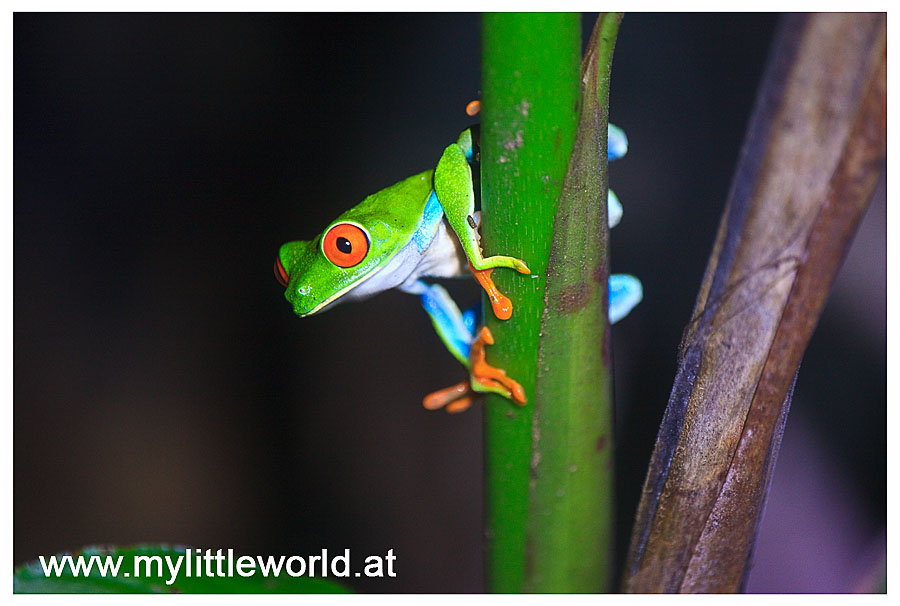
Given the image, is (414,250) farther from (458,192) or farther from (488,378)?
(488,378)

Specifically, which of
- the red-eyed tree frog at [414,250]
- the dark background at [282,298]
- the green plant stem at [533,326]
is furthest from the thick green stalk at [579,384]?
the dark background at [282,298]

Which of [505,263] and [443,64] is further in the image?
[443,64]

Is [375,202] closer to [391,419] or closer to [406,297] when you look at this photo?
[406,297]

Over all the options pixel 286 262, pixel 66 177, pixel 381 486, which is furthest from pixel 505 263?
pixel 66 177

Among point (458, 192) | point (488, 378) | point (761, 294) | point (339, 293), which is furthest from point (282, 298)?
point (761, 294)

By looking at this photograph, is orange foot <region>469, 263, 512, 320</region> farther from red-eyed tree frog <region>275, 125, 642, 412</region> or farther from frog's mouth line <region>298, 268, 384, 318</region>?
frog's mouth line <region>298, 268, 384, 318</region>

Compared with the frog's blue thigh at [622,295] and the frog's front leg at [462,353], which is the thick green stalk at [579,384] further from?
the frog's blue thigh at [622,295]

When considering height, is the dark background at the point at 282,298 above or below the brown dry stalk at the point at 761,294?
above
